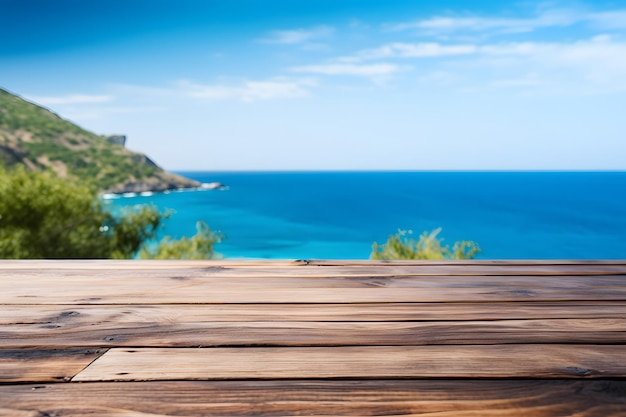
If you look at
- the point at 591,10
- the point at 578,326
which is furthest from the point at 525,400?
the point at 591,10

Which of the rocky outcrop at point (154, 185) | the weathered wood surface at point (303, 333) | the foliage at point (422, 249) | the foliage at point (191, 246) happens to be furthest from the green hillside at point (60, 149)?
the weathered wood surface at point (303, 333)

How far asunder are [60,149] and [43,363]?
18912 mm

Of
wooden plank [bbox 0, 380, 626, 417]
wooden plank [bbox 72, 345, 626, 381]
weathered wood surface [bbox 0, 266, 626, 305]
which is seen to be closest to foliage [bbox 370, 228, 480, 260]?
weathered wood surface [bbox 0, 266, 626, 305]

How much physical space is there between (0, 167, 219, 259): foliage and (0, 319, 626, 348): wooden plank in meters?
7.60

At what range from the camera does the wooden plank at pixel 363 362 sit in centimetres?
57

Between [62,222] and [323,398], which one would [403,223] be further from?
[323,398]

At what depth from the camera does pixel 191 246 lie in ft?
34.6

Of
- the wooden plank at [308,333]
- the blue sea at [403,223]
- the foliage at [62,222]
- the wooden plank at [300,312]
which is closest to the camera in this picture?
the wooden plank at [308,333]

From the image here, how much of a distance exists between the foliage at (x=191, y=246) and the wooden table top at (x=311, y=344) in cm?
927

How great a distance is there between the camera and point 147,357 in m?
0.63

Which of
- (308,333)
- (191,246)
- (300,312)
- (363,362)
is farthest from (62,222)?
(363,362)

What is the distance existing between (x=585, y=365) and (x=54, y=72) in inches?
1288

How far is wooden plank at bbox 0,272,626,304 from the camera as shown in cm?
92

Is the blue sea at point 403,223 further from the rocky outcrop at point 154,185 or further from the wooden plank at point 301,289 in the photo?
the wooden plank at point 301,289
